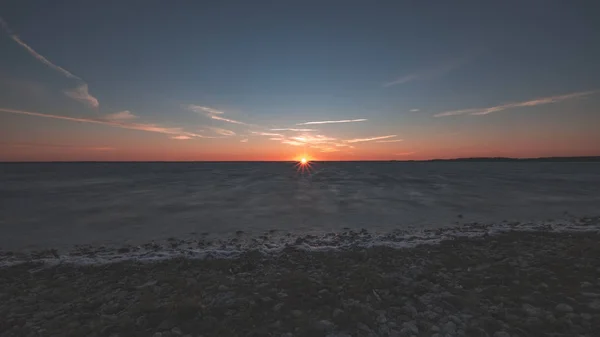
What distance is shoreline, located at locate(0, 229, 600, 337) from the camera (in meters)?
6.08

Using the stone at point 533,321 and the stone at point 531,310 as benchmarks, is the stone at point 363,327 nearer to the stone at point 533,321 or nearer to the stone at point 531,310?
the stone at point 533,321

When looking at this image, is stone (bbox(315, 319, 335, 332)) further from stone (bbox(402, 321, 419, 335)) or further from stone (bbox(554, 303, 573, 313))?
stone (bbox(554, 303, 573, 313))

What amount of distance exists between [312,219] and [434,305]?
14366 millimetres

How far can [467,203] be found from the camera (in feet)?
90.9

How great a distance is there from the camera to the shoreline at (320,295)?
608cm

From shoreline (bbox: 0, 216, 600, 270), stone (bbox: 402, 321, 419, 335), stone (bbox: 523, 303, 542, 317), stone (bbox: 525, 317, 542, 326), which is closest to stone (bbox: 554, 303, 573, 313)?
stone (bbox: 523, 303, 542, 317)

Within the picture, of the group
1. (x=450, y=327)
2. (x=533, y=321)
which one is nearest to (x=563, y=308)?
(x=533, y=321)

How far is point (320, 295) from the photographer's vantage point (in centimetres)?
757

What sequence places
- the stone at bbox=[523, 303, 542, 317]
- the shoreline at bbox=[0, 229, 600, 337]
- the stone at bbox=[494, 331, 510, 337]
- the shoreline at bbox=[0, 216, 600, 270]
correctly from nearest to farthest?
the stone at bbox=[494, 331, 510, 337] < the shoreline at bbox=[0, 229, 600, 337] < the stone at bbox=[523, 303, 542, 317] < the shoreline at bbox=[0, 216, 600, 270]

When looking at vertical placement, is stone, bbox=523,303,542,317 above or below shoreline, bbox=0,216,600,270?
above

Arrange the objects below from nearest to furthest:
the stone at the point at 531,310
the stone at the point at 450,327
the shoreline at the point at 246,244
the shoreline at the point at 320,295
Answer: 1. the stone at the point at 450,327
2. the shoreline at the point at 320,295
3. the stone at the point at 531,310
4. the shoreline at the point at 246,244

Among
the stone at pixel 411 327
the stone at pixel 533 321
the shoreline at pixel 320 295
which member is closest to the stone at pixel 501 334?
the shoreline at pixel 320 295

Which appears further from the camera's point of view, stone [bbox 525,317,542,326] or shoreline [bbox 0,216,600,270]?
shoreline [bbox 0,216,600,270]

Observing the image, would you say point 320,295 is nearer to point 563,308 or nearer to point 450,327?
point 450,327
